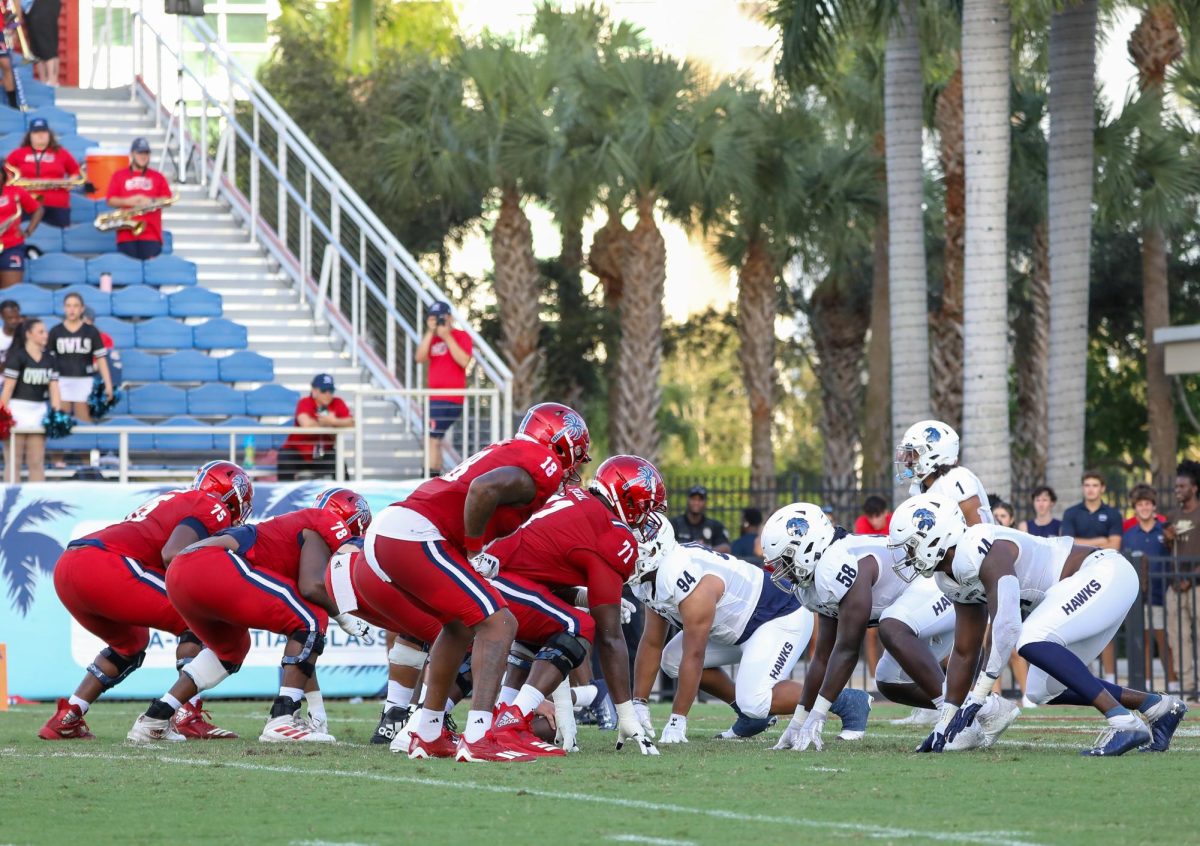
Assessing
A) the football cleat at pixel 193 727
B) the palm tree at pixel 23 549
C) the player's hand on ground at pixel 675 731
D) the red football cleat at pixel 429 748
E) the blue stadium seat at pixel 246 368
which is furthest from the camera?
the blue stadium seat at pixel 246 368

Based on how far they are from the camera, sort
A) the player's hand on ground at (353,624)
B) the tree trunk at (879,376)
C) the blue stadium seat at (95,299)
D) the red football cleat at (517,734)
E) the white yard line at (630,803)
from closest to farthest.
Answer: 1. the white yard line at (630,803)
2. the red football cleat at (517,734)
3. the player's hand on ground at (353,624)
4. the blue stadium seat at (95,299)
5. the tree trunk at (879,376)

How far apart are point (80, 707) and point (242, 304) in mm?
11884

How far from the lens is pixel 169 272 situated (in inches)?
896

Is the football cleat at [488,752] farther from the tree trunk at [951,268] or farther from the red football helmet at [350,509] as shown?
the tree trunk at [951,268]

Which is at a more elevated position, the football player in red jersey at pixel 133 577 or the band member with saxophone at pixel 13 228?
the band member with saxophone at pixel 13 228

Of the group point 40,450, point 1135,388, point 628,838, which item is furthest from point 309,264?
point 1135,388

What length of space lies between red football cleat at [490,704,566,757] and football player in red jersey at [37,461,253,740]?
2394 mm

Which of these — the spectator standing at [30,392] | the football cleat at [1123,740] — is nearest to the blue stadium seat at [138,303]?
the spectator standing at [30,392]

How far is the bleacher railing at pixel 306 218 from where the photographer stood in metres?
21.1

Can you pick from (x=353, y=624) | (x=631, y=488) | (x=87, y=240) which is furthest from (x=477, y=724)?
(x=87, y=240)

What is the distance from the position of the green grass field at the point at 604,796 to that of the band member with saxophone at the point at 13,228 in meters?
11.3

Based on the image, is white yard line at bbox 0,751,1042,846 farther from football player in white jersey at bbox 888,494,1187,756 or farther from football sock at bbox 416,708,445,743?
football player in white jersey at bbox 888,494,1187,756

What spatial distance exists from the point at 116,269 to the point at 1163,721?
15.4m

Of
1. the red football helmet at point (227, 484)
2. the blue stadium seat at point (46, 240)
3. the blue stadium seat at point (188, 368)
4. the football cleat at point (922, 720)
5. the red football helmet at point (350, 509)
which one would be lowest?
the football cleat at point (922, 720)
